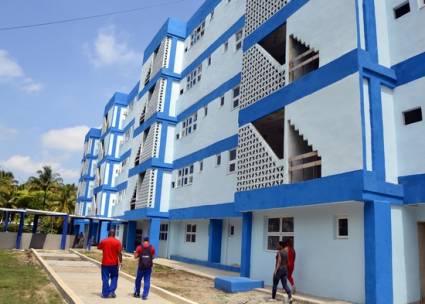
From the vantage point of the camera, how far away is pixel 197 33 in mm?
26797

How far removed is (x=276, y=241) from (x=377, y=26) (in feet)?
25.2

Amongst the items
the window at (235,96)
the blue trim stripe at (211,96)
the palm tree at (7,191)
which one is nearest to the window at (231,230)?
the window at (235,96)

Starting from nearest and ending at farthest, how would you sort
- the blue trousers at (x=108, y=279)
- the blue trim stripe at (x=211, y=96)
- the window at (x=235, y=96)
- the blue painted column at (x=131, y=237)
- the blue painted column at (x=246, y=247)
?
the blue trousers at (x=108, y=279)
the blue painted column at (x=246, y=247)
the window at (x=235, y=96)
the blue trim stripe at (x=211, y=96)
the blue painted column at (x=131, y=237)

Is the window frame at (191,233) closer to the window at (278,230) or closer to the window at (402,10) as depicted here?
the window at (278,230)

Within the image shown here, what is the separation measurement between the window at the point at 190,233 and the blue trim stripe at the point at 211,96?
701 centimetres

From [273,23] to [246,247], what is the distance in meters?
8.53

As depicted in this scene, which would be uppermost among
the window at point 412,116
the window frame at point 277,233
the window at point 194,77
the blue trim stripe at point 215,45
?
the blue trim stripe at point 215,45

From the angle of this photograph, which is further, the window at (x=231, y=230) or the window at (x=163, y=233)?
the window at (x=163, y=233)

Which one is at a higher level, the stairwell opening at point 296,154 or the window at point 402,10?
the window at point 402,10

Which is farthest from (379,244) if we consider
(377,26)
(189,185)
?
(189,185)

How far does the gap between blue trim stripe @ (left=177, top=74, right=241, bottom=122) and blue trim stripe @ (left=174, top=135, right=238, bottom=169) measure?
2770mm

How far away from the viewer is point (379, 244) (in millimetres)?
9688

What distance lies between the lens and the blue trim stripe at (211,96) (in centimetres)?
2032

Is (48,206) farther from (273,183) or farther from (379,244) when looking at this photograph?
(379,244)
